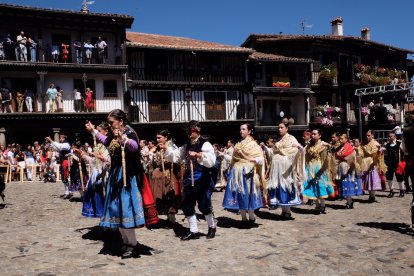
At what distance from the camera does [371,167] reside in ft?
39.9

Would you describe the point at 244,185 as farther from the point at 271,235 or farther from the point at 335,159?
the point at 335,159

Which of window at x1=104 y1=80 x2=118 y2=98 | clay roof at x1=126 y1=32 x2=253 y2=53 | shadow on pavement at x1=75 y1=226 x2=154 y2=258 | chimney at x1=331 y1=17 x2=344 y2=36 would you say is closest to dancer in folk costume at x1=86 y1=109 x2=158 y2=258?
shadow on pavement at x1=75 y1=226 x2=154 y2=258

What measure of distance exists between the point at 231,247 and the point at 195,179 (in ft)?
4.33

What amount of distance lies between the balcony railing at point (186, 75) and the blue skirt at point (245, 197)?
22306 millimetres

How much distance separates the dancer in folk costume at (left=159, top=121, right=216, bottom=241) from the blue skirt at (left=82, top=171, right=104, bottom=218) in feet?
4.90

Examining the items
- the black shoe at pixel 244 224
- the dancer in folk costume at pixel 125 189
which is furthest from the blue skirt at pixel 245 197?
the dancer in folk costume at pixel 125 189

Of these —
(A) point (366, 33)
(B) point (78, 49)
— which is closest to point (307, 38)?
(A) point (366, 33)

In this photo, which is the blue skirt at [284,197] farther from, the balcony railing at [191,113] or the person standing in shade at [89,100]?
the balcony railing at [191,113]

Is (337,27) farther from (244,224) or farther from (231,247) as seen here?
(231,247)

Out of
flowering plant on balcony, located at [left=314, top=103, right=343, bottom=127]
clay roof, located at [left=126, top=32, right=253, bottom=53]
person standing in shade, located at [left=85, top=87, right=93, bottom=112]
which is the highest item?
clay roof, located at [left=126, top=32, right=253, bottom=53]

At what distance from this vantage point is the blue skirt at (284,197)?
8.86 m

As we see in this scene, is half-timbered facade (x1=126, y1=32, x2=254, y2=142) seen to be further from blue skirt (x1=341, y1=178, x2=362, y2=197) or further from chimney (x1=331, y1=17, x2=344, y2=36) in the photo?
blue skirt (x1=341, y1=178, x2=362, y2=197)

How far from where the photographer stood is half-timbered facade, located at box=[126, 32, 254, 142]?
29.1 m

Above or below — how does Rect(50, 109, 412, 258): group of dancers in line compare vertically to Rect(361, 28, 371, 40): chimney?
below
